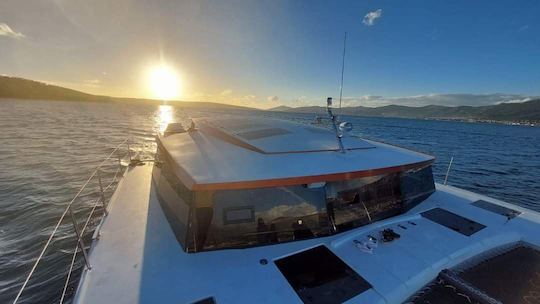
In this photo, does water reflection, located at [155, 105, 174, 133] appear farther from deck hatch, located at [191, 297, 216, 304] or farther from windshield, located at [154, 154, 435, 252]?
deck hatch, located at [191, 297, 216, 304]

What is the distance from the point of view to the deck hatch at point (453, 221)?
4459 millimetres

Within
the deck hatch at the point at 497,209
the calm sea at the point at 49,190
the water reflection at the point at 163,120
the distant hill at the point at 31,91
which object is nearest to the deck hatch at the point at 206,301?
the calm sea at the point at 49,190

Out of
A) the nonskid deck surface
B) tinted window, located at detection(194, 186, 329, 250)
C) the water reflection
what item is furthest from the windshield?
the water reflection

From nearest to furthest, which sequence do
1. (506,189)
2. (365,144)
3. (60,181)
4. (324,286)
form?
(324,286) → (365,144) → (60,181) → (506,189)

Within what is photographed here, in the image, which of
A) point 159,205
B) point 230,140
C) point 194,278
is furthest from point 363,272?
point 159,205

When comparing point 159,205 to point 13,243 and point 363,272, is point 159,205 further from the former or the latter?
point 13,243

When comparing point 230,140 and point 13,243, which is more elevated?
point 230,140

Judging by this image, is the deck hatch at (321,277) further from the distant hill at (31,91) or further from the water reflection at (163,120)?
the distant hill at (31,91)

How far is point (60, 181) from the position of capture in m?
11.6

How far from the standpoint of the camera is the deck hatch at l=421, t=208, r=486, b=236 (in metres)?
4.46

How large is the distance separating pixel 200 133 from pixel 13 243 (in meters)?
6.03

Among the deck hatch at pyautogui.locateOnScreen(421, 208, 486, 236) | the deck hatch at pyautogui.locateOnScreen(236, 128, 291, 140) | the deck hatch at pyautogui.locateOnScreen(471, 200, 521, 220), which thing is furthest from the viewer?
the deck hatch at pyautogui.locateOnScreen(236, 128, 291, 140)

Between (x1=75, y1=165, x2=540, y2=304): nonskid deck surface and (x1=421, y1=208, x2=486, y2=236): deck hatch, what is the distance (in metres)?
0.07

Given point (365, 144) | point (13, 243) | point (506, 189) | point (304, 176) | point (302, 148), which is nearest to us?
point (304, 176)
